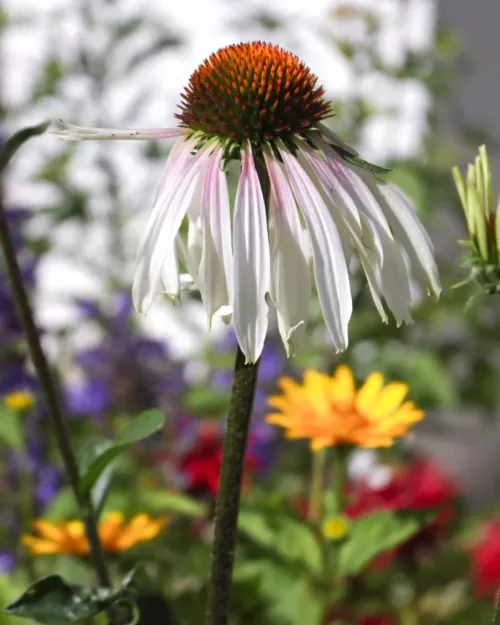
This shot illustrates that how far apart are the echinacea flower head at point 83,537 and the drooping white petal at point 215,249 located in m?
0.17

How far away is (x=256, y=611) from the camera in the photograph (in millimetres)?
486

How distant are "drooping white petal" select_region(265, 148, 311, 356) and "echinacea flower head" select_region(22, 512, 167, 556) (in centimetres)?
18

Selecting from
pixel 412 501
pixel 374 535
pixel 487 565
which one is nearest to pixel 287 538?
pixel 374 535

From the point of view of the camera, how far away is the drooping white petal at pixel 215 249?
0.24 m

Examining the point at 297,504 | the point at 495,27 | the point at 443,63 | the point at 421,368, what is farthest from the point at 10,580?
the point at 495,27

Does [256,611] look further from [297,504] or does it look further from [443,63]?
[443,63]

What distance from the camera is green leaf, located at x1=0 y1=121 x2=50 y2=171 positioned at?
31 cm

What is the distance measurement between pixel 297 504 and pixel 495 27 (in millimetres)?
915

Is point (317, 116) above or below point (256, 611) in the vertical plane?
above

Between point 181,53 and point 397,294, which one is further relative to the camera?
point 181,53

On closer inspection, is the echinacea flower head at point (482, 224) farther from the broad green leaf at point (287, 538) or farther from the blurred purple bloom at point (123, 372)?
the blurred purple bloom at point (123, 372)

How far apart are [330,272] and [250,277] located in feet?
0.08

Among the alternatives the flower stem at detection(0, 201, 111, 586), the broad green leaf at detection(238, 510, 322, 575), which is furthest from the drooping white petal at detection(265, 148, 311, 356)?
the broad green leaf at detection(238, 510, 322, 575)

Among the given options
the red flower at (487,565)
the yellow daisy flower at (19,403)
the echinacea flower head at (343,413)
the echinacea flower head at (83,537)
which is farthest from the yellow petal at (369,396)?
the red flower at (487,565)
